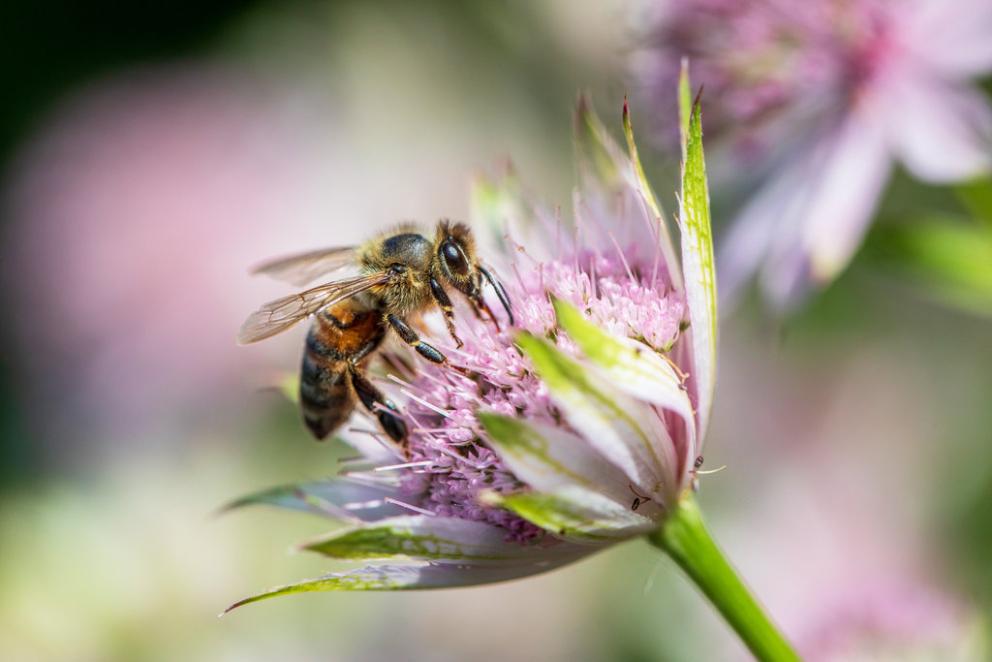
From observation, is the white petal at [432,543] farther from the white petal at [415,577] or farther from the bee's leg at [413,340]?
the bee's leg at [413,340]

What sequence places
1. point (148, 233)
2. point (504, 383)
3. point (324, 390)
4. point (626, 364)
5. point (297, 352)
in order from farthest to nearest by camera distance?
point (148, 233), point (297, 352), point (324, 390), point (504, 383), point (626, 364)

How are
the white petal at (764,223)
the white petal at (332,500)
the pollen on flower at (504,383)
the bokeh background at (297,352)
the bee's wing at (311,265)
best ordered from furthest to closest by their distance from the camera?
the bokeh background at (297,352)
the white petal at (764,223)
the bee's wing at (311,265)
the white petal at (332,500)
the pollen on flower at (504,383)

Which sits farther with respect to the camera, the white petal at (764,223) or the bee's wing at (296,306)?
A: the white petal at (764,223)

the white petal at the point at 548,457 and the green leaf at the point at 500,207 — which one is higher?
the green leaf at the point at 500,207

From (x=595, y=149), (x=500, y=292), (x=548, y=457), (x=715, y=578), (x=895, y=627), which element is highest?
(x=595, y=149)

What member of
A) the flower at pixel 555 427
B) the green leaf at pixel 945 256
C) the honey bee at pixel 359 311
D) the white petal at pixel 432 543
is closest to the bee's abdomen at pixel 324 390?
the honey bee at pixel 359 311

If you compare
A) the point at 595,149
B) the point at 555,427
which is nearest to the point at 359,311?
the point at 595,149

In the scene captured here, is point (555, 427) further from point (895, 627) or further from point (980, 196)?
point (895, 627)
